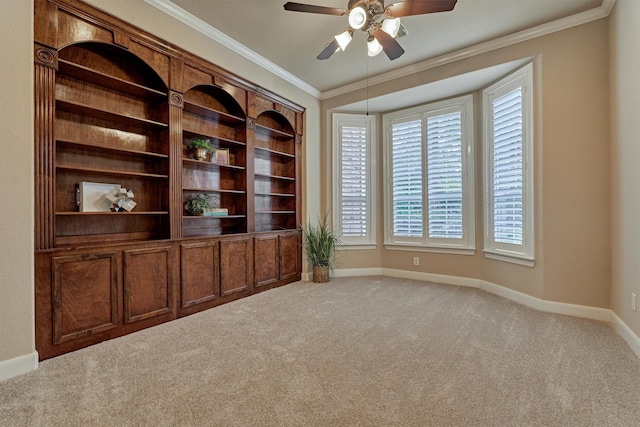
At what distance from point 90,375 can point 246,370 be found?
1006mm

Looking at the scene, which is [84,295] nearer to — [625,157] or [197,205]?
[197,205]

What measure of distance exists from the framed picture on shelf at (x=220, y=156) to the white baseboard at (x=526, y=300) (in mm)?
2466

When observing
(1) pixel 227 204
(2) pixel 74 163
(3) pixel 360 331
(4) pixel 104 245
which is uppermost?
(2) pixel 74 163

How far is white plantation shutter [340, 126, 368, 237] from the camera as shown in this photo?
16.5ft

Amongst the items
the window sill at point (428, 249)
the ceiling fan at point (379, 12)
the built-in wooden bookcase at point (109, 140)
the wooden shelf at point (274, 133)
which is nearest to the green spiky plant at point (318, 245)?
the window sill at point (428, 249)

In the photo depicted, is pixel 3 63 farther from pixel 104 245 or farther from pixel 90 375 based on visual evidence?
pixel 90 375

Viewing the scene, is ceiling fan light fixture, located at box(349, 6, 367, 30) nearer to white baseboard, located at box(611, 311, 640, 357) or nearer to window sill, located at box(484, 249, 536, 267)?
window sill, located at box(484, 249, 536, 267)

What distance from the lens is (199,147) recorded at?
3457 mm

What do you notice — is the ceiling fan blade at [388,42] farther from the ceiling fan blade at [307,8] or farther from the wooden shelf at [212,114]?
the wooden shelf at [212,114]

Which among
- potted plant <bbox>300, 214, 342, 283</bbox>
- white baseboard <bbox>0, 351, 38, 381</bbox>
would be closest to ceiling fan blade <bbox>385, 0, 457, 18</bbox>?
potted plant <bbox>300, 214, 342, 283</bbox>

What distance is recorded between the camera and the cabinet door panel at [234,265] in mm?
3555

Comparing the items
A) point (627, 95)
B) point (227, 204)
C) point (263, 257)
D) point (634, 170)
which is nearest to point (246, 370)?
point (263, 257)

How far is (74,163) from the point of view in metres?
2.67

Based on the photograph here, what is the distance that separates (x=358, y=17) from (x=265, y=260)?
2.96 meters
